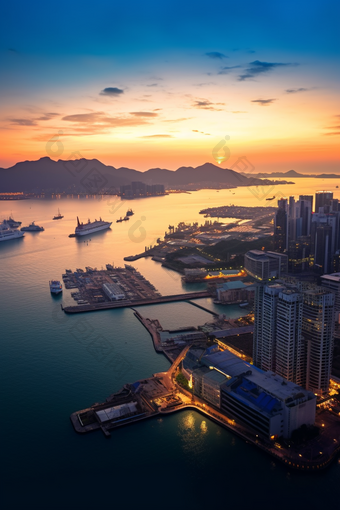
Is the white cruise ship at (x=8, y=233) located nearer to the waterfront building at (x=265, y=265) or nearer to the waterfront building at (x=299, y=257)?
the waterfront building at (x=265, y=265)

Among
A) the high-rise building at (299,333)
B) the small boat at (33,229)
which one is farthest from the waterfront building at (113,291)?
the small boat at (33,229)

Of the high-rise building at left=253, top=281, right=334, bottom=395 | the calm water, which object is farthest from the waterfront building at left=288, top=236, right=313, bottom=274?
the high-rise building at left=253, top=281, right=334, bottom=395

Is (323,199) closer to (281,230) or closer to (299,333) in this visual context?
(281,230)

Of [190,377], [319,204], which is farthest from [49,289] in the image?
[319,204]

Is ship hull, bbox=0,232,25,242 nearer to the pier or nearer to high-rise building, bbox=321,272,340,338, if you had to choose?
the pier

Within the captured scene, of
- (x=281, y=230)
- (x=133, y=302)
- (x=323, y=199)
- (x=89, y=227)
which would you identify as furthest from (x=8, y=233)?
(x=323, y=199)

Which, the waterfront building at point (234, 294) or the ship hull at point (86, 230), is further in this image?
the ship hull at point (86, 230)
